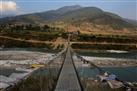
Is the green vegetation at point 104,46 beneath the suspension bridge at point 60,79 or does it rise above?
beneath

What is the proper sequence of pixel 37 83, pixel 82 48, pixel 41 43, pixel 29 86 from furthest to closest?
pixel 41 43 < pixel 82 48 < pixel 37 83 < pixel 29 86

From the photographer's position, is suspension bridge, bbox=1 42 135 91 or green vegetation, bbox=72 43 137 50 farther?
green vegetation, bbox=72 43 137 50

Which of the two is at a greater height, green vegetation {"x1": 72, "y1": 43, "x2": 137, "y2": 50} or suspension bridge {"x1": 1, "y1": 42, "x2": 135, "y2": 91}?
suspension bridge {"x1": 1, "y1": 42, "x2": 135, "y2": 91}

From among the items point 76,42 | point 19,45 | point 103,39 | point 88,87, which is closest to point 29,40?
point 19,45

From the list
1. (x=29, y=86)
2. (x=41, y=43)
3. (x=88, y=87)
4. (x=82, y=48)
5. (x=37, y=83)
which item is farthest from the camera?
(x=41, y=43)

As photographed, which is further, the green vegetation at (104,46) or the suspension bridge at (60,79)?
the green vegetation at (104,46)

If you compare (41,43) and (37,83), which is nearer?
(37,83)

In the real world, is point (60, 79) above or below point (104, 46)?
above

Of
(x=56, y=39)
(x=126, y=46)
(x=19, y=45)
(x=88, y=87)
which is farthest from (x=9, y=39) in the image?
(x=88, y=87)

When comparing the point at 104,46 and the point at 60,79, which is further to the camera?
the point at 104,46

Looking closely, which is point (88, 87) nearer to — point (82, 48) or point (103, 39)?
point (82, 48)
